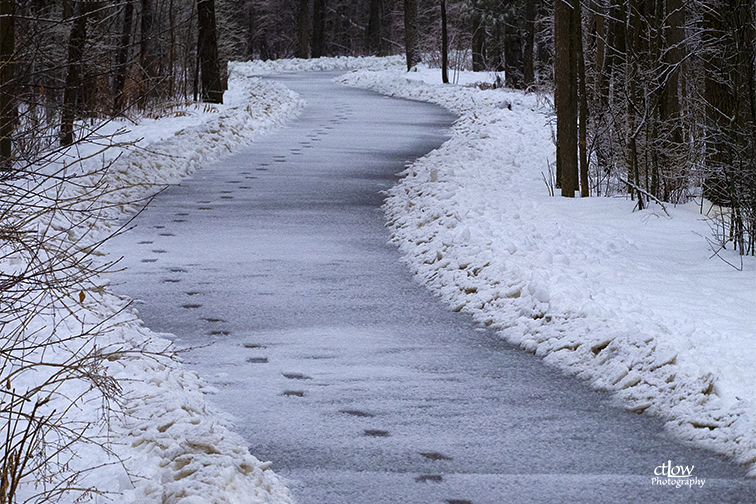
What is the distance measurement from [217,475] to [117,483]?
386mm

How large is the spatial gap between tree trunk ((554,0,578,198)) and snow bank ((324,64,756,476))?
0.46m

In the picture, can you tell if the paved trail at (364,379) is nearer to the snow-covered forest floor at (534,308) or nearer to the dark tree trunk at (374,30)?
the snow-covered forest floor at (534,308)

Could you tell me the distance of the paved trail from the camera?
3979 millimetres

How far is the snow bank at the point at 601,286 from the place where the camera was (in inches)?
189

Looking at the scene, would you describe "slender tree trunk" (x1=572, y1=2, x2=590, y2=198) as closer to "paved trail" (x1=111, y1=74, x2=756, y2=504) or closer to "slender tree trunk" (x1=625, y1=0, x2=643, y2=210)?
"slender tree trunk" (x1=625, y1=0, x2=643, y2=210)

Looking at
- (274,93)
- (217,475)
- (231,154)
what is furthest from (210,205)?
(274,93)

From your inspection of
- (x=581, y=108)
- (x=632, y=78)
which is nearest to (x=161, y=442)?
(x=632, y=78)

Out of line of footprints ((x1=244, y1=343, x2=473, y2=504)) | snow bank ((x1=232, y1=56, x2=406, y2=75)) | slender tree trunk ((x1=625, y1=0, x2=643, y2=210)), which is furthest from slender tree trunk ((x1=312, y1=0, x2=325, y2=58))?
line of footprints ((x1=244, y1=343, x2=473, y2=504))

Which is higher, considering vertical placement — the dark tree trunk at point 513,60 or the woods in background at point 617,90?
the dark tree trunk at point 513,60

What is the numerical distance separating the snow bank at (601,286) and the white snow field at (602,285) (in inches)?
0.4

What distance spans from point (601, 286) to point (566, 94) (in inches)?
163

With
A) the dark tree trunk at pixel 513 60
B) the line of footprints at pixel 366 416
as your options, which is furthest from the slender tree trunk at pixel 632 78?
the dark tree trunk at pixel 513 60

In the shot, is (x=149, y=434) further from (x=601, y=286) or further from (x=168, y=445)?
(x=601, y=286)

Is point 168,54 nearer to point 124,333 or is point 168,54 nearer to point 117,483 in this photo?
point 124,333
